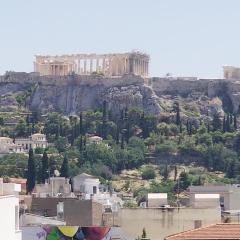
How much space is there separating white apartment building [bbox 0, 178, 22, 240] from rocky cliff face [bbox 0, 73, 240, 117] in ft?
512

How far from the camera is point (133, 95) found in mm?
192500

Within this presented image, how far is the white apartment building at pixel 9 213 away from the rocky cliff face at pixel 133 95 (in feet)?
512

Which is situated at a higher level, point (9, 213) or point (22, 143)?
point (22, 143)

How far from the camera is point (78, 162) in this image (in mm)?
158750

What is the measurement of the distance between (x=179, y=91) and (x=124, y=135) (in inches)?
1020

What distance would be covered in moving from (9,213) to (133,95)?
526 feet

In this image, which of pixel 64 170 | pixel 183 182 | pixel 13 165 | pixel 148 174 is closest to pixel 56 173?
pixel 64 170

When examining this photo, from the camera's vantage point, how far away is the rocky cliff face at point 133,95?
191875mm

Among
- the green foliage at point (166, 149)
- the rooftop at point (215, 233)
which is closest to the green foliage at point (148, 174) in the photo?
the green foliage at point (166, 149)

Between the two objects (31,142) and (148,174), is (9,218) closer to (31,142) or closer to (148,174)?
(148,174)

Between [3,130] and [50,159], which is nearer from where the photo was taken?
[50,159]

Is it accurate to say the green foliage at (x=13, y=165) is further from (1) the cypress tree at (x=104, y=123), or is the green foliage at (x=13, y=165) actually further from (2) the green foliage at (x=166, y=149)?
(1) the cypress tree at (x=104, y=123)

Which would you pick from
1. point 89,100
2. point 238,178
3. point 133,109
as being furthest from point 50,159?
point 89,100

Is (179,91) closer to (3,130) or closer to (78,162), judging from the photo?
(3,130)
